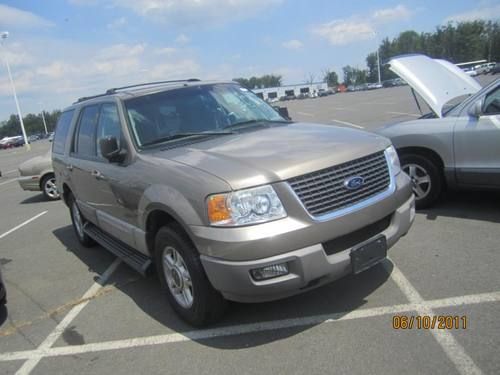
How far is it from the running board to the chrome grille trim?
173 centimetres

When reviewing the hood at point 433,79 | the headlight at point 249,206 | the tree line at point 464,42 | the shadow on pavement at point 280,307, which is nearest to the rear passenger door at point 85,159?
the shadow on pavement at point 280,307

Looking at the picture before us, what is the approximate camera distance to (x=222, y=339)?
3416mm

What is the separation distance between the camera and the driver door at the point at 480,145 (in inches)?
197

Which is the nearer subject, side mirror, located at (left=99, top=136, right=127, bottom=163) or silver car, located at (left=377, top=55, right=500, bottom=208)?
side mirror, located at (left=99, top=136, right=127, bottom=163)

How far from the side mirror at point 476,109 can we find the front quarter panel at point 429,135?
31 centimetres

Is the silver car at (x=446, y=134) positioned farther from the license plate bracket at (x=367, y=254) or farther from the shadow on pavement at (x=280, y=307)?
the license plate bracket at (x=367, y=254)

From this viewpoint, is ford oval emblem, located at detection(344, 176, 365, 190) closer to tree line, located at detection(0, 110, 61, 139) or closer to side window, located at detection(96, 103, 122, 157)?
side window, located at detection(96, 103, 122, 157)

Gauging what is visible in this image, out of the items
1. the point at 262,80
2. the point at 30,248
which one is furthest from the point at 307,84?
the point at 30,248

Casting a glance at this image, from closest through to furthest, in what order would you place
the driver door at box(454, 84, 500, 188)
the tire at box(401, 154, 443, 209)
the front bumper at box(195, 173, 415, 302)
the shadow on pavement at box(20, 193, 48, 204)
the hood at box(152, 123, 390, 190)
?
the front bumper at box(195, 173, 415, 302), the hood at box(152, 123, 390, 190), the driver door at box(454, 84, 500, 188), the tire at box(401, 154, 443, 209), the shadow on pavement at box(20, 193, 48, 204)

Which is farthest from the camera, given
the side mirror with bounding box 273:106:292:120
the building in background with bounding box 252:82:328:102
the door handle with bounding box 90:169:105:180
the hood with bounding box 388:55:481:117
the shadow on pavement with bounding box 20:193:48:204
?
the building in background with bounding box 252:82:328:102

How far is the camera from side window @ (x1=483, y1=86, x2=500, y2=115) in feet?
16.5

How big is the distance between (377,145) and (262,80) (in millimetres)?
171239

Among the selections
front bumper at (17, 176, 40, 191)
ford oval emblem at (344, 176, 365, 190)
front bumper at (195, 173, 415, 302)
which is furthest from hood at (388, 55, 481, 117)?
front bumper at (17, 176, 40, 191)

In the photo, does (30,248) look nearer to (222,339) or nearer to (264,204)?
(222,339)
